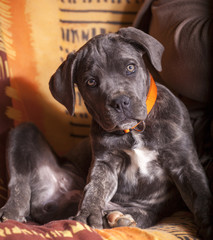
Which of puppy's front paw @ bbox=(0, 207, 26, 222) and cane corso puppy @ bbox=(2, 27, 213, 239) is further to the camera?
puppy's front paw @ bbox=(0, 207, 26, 222)

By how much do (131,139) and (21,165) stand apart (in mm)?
830

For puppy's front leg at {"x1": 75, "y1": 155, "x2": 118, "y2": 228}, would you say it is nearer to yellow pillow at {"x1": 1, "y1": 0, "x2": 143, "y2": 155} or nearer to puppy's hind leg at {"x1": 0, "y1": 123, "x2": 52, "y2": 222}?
puppy's hind leg at {"x1": 0, "y1": 123, "x2": 52, "y2": 222}

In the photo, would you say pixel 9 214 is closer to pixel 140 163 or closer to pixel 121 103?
pixel 140 163

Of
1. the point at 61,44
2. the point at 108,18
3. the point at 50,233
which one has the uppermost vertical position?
the point at 108,18

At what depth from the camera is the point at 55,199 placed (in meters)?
2.84

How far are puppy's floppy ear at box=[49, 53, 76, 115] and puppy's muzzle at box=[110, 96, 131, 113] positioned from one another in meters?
0.34

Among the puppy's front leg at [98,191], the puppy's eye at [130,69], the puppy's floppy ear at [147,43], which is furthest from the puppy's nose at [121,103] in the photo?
the puppy's front leg at [98,191]

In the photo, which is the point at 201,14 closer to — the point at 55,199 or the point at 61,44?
the point at 61,44

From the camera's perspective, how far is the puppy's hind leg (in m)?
2.54

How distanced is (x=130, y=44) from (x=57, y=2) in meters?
1.11

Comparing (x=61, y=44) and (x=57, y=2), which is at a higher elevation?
(x=57, y=2)

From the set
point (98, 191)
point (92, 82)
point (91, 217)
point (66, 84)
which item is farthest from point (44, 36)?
point (91, 217)

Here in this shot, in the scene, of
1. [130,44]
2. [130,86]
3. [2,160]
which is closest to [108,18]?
[130,44]

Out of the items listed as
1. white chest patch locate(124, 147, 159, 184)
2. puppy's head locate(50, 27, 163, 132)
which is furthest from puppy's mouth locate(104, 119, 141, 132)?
white chest patch locate(124, 147, 159, 184)
